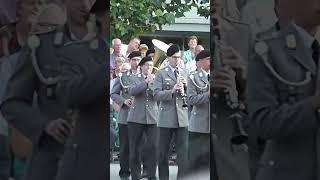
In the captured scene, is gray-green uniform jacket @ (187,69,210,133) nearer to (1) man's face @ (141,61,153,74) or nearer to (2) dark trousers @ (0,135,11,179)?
(1) man's face @ (141,61,153,74)

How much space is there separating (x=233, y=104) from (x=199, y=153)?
114 inches

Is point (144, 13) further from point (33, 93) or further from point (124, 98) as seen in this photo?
point (33, 93)

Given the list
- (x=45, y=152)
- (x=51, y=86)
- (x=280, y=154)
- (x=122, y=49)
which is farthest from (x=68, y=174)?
(x=122, y=49)

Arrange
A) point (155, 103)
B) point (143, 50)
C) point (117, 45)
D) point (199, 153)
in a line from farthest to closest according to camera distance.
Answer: point (143, 50) → point (117, 45) → point (155, 103) → point (199, 153)

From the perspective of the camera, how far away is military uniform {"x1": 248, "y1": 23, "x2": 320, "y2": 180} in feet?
10.4

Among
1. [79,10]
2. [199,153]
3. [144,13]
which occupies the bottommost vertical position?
[199,153]

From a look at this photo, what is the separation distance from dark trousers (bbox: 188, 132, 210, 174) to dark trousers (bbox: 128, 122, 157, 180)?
66.9 inches

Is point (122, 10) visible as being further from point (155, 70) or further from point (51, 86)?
point (51, 86)

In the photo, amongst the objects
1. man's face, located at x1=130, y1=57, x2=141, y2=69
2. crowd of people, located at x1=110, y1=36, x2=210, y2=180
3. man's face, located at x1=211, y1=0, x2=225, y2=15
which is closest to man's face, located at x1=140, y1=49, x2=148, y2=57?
crowd of people, located at x1=110, y1=36, x2=210, y2=180

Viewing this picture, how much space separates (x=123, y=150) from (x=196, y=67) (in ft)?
5.57

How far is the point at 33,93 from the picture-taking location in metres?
3.37

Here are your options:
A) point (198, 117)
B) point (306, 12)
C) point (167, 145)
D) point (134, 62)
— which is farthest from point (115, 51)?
point (306, 12)

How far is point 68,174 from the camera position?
345cm

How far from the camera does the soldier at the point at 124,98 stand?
27.8 feet
